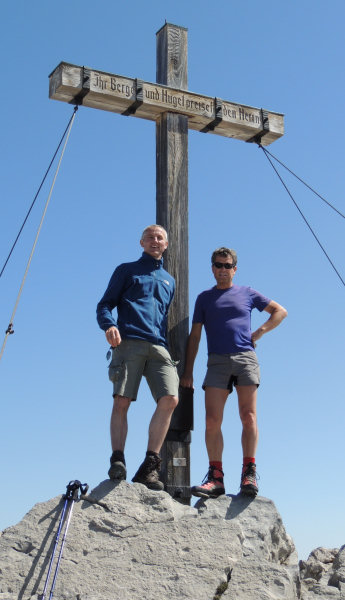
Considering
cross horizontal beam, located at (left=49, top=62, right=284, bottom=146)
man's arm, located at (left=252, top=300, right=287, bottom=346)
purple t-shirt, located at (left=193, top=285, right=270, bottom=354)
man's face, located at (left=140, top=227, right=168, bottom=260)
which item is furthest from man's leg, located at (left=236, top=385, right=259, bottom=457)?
cross horizontal beam, located at (left=49, top=62, right=284, bottom=146)

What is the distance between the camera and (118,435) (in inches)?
262

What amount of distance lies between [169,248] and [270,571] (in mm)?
3181

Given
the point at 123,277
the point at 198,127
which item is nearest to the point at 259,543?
the point at 123,277

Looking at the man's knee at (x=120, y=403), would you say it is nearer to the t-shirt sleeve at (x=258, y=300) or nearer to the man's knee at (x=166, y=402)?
the man's knee at (x=166, y=402)

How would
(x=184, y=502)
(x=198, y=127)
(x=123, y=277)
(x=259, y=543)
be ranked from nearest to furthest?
(x=259, y=543), (x=123, y=277), (x=184, y=502), (x=198, y=127)

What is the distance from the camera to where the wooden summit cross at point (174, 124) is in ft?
25.3

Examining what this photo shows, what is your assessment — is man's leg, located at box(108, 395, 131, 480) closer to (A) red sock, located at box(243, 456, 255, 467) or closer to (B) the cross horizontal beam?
(A) red sock, located at box(243, 456, 255, 467)

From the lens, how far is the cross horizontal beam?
798cm

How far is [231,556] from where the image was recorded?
6.31 meters

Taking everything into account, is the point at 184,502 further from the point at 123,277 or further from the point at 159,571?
the point at 123,277

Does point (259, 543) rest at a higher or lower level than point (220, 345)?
lower

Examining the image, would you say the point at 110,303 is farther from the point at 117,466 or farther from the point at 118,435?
the point at 117,466

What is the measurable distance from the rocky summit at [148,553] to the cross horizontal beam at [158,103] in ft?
12.1

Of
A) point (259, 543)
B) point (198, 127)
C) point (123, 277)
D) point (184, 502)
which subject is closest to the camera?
point (259, 543)
